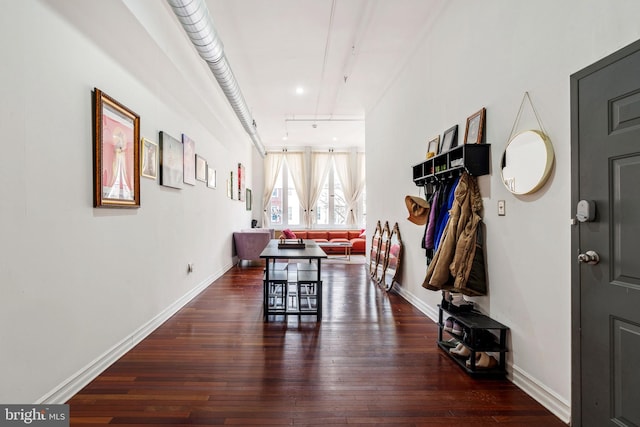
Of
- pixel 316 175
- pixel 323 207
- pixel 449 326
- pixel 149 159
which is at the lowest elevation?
pixel 449 326

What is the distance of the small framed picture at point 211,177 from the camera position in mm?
5113

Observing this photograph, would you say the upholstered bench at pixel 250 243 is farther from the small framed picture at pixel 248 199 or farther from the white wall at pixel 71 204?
the white wall at pixel 71 204

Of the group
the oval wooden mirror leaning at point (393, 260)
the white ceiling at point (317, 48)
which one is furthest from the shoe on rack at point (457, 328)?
the white ceiling at point (317, 48)

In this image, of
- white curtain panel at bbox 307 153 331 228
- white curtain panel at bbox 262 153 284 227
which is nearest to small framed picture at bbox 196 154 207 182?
white curtain panel at bbox 262 153 284 227

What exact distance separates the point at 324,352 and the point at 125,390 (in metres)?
1.47

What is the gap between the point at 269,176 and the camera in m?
9.84

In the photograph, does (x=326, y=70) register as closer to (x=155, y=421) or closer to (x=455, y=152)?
(x=455, y=152)

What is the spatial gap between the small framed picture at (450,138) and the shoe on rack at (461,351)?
1.77 m

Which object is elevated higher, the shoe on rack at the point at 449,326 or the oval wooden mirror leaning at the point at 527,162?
the oval wooden mirror leaning at the point at 527,162

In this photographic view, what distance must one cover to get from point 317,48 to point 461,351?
12.5ft

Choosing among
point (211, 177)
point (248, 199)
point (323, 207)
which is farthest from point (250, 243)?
point (323, 207)

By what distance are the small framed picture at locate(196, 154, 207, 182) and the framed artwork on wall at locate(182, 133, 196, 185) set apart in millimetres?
145

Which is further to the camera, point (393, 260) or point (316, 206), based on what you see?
point (316, 206)

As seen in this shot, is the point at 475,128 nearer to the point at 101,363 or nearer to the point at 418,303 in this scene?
the point at 418,303
